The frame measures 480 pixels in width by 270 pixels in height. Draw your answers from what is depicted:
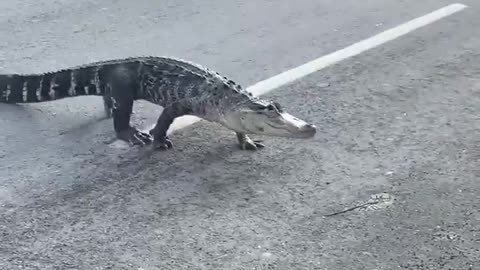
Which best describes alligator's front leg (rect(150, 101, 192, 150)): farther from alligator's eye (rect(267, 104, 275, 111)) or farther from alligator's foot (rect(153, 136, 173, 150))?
alligator's eye (rect(267, 104, 275, 111))

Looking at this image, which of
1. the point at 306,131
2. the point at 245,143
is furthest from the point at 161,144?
the point at 306,131

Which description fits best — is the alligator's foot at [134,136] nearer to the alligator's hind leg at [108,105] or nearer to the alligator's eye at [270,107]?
the alligator's hind leg at [108,105]

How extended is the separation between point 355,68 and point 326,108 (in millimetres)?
821

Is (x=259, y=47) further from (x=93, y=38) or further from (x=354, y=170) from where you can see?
(x=354, y=170)

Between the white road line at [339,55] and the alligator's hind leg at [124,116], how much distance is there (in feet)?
0.76

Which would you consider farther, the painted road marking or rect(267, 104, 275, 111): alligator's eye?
the painted road marking

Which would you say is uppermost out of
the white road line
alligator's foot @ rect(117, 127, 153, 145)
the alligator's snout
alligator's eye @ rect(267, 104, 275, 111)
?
alligator's eye @ rect(267, 104, 275, 111)

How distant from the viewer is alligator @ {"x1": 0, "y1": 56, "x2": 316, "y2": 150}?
4.74 m

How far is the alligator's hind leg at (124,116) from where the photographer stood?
497 centimetres

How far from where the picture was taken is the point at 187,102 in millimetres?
4898

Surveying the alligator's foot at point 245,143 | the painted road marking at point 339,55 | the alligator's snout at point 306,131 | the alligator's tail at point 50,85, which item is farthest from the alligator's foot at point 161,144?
the alligator's snout at point 306,131

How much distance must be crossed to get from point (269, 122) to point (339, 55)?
188 cm

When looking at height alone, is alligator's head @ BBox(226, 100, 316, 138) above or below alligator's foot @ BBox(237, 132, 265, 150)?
above

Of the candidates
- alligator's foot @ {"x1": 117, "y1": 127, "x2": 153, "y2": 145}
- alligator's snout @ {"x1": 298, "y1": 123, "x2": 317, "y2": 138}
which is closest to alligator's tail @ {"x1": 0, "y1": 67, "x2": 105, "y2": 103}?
alligator's foot @ {"x1": 117, "y1": 127, "x2": 153, "y2": 145}
